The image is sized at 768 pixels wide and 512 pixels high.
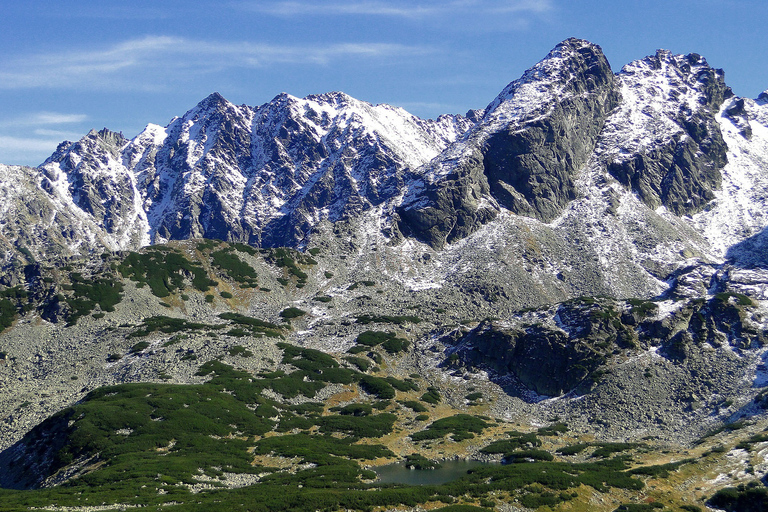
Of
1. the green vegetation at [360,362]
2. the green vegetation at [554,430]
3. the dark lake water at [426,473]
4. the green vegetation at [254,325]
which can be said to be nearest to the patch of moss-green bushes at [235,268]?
the green vegetation at [254,325]

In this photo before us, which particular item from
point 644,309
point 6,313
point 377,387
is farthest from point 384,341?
point 6,313

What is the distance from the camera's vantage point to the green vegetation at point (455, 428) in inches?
3529

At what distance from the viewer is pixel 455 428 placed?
93.2 meters

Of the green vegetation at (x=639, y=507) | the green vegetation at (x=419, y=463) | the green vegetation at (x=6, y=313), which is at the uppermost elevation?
the green vegetation at (x=6, y=313)

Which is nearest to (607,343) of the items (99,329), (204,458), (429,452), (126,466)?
(429,452)

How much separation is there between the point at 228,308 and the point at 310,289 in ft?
80.5

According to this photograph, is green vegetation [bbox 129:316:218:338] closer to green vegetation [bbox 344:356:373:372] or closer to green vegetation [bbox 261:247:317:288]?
green vegetation [bbox 344:356:373:372]

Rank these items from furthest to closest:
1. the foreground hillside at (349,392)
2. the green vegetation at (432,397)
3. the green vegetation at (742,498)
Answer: the green vegetation at (432,397), the foreground hillside at (349,392), the green vegetation at (742,498)

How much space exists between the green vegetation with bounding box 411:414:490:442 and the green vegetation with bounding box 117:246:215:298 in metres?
80.3

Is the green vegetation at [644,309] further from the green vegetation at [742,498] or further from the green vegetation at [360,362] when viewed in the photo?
the green vegetation at [742,498]

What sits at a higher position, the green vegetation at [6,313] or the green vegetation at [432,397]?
the green vegetation at [6,313]

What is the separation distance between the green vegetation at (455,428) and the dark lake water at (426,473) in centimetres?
772

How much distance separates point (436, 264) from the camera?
18338 centimetres

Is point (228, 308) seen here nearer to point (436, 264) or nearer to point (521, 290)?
point (436, 264)
